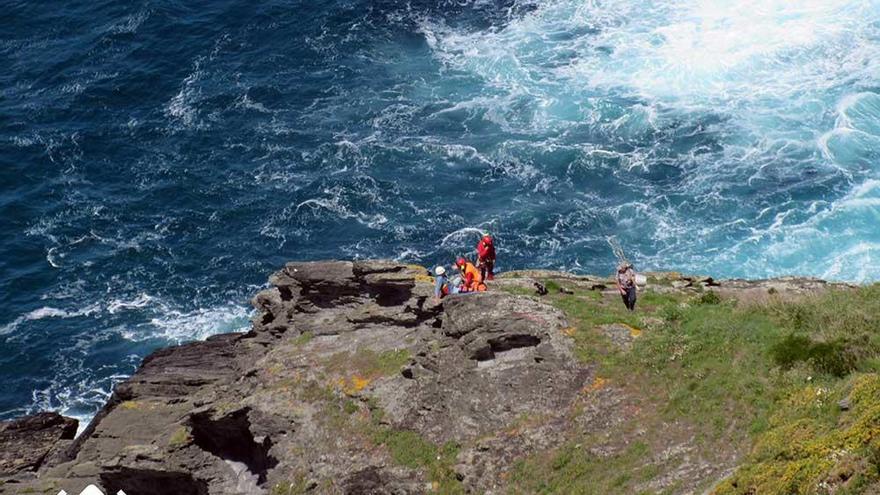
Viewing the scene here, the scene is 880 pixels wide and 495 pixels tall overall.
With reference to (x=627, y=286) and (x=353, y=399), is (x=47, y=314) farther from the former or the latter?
(x=627, y=286)

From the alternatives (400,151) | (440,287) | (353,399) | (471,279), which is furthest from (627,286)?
(400,151)

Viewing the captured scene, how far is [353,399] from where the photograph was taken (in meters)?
42.4

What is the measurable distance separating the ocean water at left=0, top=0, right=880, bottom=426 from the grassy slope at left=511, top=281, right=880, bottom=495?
27414 millimetres

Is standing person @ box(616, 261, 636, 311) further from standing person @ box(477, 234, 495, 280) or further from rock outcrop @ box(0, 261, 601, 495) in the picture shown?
standing person @ box(477, 234, 495, 280)

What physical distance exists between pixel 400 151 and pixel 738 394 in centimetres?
4737

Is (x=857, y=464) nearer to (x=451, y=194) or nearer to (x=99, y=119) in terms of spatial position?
(x=451, y=194)

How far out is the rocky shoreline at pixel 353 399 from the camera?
124 feet

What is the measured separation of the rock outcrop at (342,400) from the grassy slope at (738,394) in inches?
69.8

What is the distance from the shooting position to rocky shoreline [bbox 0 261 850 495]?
37.8 m

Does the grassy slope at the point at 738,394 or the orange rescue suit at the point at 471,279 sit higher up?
the grassy slope at the point at 738,394

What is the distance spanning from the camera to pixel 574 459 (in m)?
35.1

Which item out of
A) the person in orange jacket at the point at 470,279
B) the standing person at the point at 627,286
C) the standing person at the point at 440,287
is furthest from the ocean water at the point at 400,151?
the standing person at the point at 627,286

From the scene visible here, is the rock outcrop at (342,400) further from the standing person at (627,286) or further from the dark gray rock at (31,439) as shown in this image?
the standing person at (627,286)

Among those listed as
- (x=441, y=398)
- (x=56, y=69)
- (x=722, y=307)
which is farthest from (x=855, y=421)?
(x=56, y=69)
